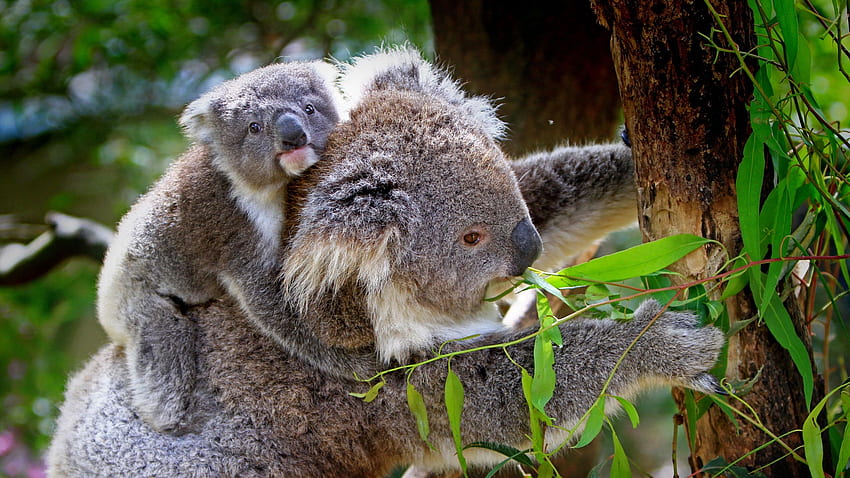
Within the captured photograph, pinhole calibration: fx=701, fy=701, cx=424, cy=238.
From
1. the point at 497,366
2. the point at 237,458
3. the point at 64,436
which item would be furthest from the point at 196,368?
the point at 497,366

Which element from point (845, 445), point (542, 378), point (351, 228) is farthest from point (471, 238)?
point (845, 445)

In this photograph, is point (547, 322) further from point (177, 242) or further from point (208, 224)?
point (177, 242)

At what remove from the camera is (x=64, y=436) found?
2.67 meters

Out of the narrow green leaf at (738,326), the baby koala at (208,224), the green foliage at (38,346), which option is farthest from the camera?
the green foliage at (38,346)

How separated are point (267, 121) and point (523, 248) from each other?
856 mm

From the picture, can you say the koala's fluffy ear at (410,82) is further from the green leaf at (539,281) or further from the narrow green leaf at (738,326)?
the narrow green leaf at (738,326)

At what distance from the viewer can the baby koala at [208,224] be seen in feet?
6.94

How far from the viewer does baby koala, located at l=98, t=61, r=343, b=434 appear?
2.12 meters

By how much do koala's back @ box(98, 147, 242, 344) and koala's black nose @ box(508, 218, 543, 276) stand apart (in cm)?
86

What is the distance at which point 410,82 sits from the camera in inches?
93.4

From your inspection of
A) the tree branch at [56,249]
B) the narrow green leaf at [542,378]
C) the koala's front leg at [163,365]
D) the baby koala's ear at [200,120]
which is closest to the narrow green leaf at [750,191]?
the narrow green leaf at [542,378]

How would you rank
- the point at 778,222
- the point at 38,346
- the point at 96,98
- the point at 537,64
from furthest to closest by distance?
the point at 38,346 < the point at 96,98 < the point at 537,64 < the point at 778,222

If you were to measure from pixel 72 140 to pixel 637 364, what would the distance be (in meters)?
4.79

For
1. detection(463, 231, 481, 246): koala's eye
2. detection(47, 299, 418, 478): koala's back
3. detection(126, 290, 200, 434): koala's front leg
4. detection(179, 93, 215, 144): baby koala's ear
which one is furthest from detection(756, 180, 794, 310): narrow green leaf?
detection(126, 290, 200, 434): koala's front leg
